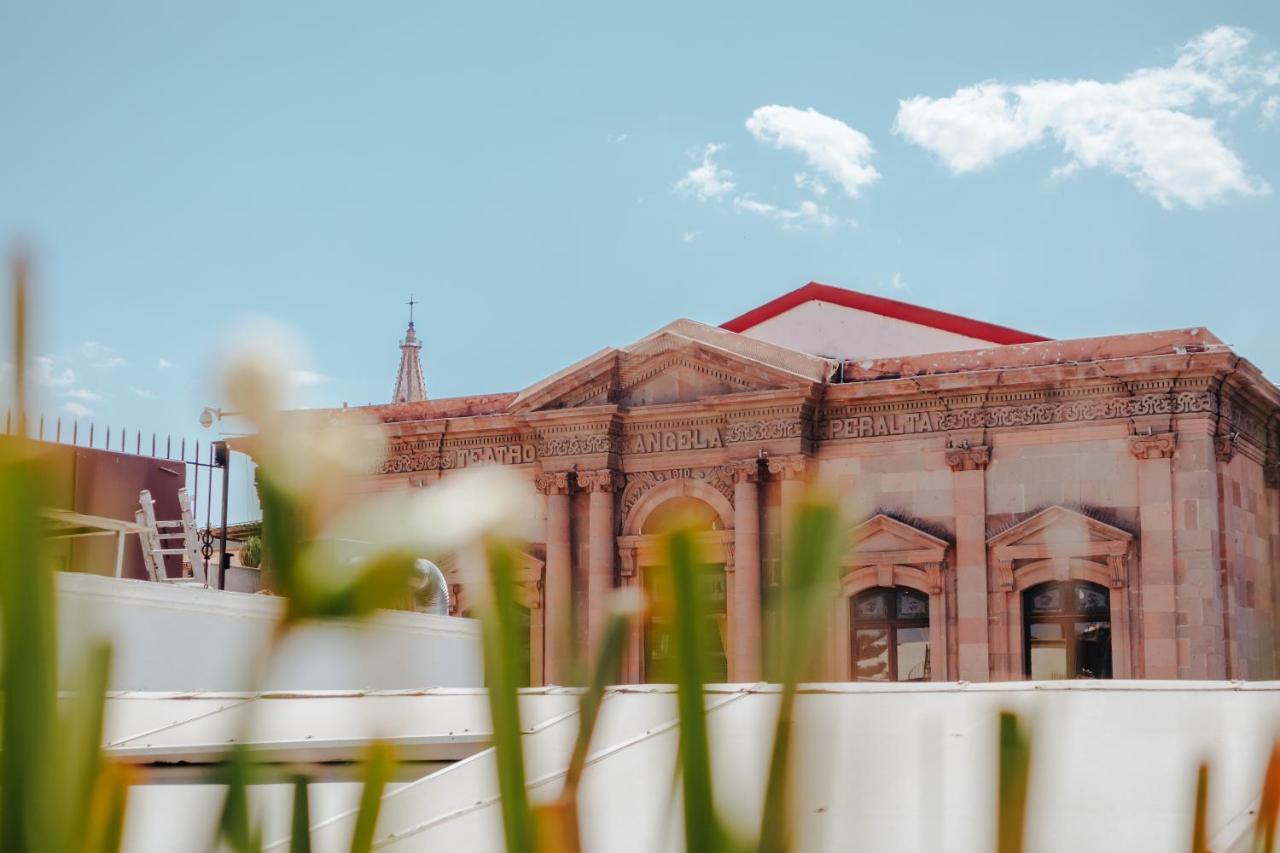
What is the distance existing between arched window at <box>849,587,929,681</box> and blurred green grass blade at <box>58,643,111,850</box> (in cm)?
2096

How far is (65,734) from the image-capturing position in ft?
1.96

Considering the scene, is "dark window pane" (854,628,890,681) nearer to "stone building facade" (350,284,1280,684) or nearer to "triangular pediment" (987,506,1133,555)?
"stone building facade" (350,284,1280,684)

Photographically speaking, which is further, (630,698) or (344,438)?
(630,698)

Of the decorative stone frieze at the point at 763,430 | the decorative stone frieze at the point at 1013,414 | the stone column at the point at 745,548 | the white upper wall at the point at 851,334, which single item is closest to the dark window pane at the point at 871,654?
the stone column at the point at 745,548

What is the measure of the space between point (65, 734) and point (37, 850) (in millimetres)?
44

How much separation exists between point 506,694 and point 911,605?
21.2m

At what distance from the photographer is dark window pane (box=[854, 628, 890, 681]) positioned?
21266 millimetres

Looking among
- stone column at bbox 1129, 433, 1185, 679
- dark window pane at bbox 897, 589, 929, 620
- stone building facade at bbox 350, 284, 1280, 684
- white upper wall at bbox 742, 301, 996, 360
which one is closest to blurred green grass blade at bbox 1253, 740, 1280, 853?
stone building facade at bbox 350, 284, 1280, 684

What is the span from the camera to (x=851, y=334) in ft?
88.4

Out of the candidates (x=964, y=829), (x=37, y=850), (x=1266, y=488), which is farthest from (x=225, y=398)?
(x=1266, y=488)

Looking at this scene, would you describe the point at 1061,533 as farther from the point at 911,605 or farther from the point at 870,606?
the point at 870,606

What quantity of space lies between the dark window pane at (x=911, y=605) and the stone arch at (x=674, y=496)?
260 centimetres

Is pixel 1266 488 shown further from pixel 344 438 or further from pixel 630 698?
pixel 344 438

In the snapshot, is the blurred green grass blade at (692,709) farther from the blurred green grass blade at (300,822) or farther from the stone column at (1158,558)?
the stone column at (1158,558)
